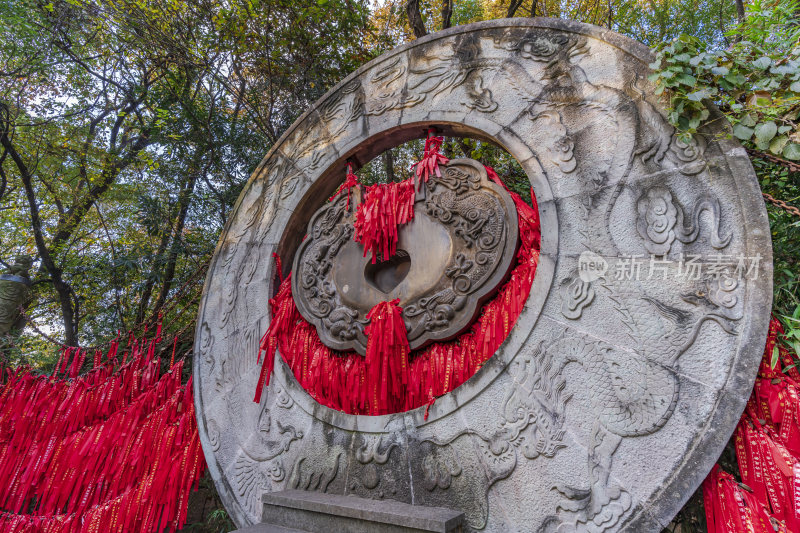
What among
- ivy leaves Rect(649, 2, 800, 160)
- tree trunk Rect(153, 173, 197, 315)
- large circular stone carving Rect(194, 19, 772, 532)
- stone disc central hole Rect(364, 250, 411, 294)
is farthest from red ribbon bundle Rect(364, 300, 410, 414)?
tree trunk Rect(153, 173, 197, 315)

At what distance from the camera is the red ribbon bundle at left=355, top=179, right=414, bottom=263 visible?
3.26 m

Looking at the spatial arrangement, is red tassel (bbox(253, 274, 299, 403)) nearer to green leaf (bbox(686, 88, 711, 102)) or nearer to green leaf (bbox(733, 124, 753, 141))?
green leaf (bbox(686, 88, 711, 102))

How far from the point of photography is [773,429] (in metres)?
1.93

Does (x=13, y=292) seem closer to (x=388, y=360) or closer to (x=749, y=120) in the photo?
(x=388, y=360)

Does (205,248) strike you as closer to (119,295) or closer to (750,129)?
(119,295)

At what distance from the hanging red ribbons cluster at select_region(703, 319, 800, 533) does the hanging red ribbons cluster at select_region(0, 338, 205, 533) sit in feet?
11.6

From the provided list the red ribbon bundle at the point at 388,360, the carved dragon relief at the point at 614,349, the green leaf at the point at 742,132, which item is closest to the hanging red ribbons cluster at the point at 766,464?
the carved dragon relief at the point at 614,349

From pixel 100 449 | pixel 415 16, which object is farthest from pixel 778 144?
pixel 415 16

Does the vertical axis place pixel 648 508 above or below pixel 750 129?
below

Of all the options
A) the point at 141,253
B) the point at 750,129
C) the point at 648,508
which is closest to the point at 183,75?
the point at 141,253

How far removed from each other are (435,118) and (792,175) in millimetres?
2169

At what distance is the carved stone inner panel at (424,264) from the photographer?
2.87 meters

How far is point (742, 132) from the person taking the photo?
2166mm

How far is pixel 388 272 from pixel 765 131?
93.9 inches
